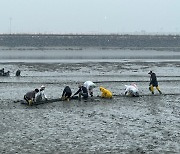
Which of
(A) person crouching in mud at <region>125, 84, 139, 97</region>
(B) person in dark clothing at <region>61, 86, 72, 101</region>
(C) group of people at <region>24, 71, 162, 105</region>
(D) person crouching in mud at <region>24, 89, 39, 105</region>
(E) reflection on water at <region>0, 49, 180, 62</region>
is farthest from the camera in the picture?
(E) reflection on water at <region>0, 49, 180, 62</region>

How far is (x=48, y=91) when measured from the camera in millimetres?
26078

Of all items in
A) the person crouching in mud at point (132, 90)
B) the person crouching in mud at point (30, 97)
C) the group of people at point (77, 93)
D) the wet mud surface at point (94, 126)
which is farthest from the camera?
the person crouching in mud at point (132, 90)

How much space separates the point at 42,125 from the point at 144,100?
8474 mm

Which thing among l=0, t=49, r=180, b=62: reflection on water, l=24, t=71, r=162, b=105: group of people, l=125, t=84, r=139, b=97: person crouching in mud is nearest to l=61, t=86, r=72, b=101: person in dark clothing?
l=24, t=71, r=162, b=105: group of people

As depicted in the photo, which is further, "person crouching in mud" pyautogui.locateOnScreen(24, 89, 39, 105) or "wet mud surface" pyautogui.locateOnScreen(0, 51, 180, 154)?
"person crouching in mud" pyautogui.locateOnScreen(24, 89, 39, 105)

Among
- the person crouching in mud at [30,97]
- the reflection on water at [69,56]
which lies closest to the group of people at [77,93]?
the person crouching in mud at [30,97]

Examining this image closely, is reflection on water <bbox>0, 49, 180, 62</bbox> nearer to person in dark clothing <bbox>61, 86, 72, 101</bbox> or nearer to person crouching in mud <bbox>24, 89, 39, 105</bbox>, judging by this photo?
person in dark clothing <bbox>61, 86, 72, 101</bbox>

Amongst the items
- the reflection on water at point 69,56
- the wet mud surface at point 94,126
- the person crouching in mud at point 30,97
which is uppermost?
the reflection on water at point 69,56

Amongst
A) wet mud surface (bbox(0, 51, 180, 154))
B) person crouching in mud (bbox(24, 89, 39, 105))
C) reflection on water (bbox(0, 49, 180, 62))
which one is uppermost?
reflection on water (bbox(0, 49, 180, 62))

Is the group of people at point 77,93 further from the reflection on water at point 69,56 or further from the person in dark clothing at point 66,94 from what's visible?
the reflection on water at point 69,56

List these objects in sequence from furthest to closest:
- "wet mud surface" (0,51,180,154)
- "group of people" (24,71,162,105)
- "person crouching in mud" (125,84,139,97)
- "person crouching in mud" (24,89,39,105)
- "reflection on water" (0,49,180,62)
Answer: "reflection on water" (0,49,180,62) → "person crouching in mud" (125,84,139,97) → "group of people" (24,71,162,105) → "person crouching in mud" (24,89,39,105) → "wet mud surface" (0,51,180,154)

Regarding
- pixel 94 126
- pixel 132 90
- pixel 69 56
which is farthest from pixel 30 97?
pixel 69 56

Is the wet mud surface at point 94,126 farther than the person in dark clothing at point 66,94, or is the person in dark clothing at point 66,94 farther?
the person in dark clothing at point 66,94

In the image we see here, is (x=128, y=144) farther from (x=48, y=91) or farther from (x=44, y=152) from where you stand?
(x=48, y=91)
